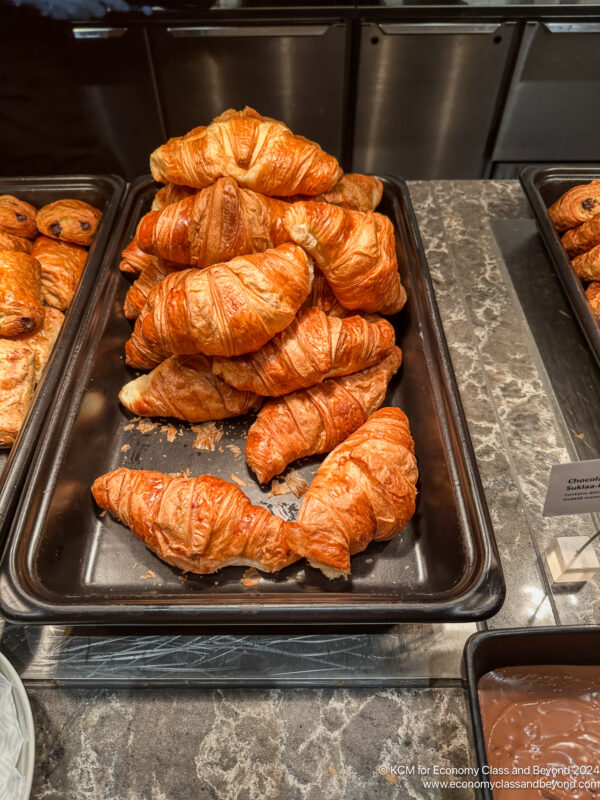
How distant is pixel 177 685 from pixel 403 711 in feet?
1.88

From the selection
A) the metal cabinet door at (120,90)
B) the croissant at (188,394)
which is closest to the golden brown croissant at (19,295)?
the croissant at (188,394)

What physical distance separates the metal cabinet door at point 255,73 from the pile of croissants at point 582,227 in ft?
5.32

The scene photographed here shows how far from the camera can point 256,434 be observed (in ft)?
5.52

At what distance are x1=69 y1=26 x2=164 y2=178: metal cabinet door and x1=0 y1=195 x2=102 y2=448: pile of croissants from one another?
Answer: 1230 mm

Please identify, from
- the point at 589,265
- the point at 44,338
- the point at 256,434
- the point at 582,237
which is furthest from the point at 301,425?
the point at 582,237

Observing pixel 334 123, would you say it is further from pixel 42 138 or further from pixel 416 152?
pixel 42 138

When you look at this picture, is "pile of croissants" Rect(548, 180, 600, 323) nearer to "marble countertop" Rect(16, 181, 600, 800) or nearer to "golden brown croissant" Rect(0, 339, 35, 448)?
"marble countertop" Rect(16, 181, 600, 800)

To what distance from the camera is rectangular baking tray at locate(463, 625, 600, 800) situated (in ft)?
4.07

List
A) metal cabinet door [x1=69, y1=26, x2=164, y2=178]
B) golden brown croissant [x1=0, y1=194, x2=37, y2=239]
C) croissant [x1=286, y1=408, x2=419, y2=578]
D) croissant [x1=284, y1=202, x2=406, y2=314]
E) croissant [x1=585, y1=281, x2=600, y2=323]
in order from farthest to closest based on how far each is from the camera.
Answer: metal cabinet door [x1=69, y1=26, x2=164, y2=178]
golden brown croissant [x1=0, y1=194, x2=37, y2=239]
croissant [x1=585, y1=281, x2=600, y2=323]
croissant [x1=284, y1=202, x2=406, y2=314]
croissant [x1=286, y1=408, x2=419, y2=578]

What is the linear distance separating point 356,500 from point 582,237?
4.94 feet

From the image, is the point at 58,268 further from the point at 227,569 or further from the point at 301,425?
the point at 227,569

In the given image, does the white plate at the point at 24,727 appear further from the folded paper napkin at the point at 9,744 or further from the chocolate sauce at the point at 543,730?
the chocolate sauce at the point at 543,730

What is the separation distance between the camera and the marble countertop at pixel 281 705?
51.7 inches

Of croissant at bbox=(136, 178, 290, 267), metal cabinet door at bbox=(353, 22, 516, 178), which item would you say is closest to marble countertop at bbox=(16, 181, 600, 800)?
croissant at bbox=(136, 178, 290, 267)
